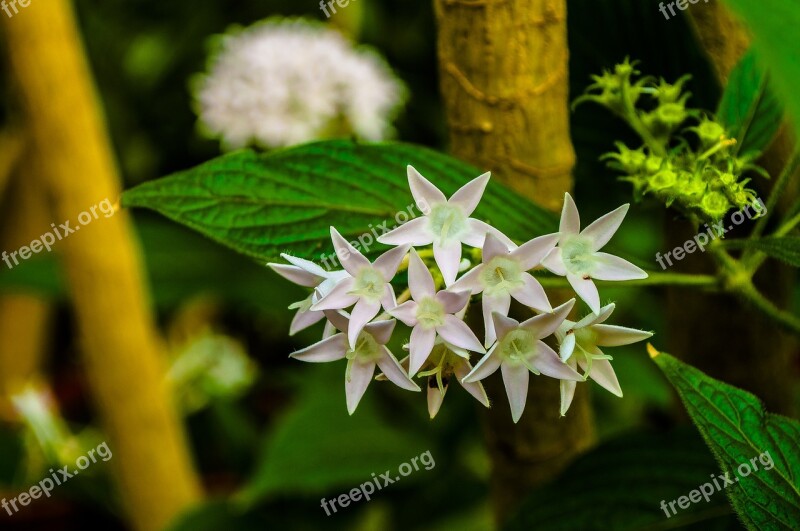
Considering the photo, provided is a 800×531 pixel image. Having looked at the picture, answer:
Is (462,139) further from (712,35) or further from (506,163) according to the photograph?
(712,35)

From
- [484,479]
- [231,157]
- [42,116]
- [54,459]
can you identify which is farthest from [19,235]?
[231,157]

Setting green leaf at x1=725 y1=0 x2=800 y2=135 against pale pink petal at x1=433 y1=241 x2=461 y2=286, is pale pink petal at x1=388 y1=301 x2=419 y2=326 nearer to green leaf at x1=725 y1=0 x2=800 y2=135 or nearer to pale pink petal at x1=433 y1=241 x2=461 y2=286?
pale pink petal at x1=433 y1=241 x2=461 y2=286

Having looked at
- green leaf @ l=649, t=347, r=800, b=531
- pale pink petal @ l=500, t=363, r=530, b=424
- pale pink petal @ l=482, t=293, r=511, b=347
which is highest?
pale pink petal @ l=482, t=293, r=511, b=347
